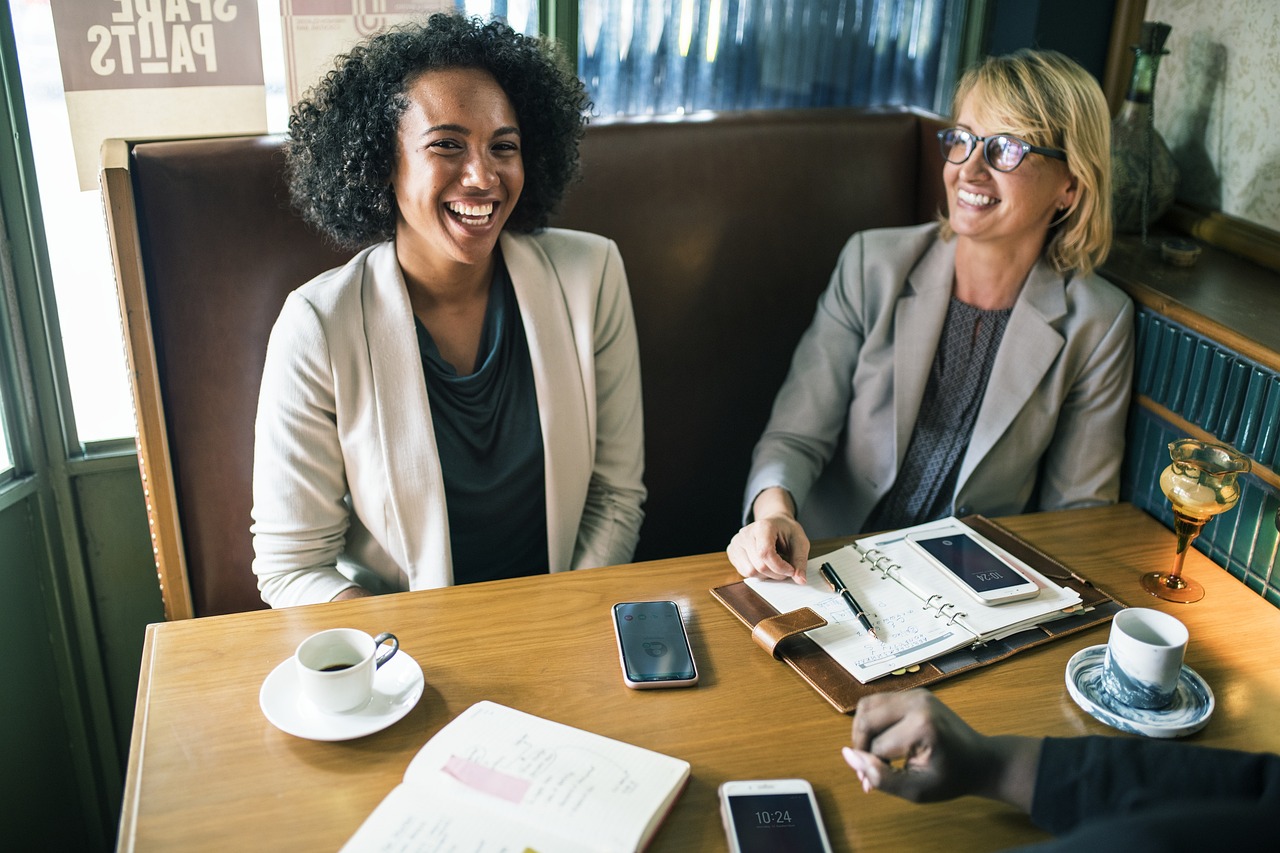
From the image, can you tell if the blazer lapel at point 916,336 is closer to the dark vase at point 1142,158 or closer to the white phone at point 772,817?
the dark vase at point 1142,158

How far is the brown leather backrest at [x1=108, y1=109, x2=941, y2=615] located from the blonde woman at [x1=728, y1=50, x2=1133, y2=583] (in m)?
0.26

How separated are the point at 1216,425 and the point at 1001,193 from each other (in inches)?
20.0

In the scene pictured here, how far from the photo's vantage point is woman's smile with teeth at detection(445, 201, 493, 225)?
1630mm

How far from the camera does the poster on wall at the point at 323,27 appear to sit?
6.53 feet

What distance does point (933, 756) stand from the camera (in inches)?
40.4

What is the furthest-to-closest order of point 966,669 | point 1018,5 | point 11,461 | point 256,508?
point 1018,5 → point 11,461 → point 256,508 → point 966,669

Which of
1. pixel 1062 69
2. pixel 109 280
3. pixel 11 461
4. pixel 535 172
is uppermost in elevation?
pixel 1062 69

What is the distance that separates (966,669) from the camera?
4.17ft

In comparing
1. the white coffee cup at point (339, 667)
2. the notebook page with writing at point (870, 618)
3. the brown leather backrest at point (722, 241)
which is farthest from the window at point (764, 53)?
the white coffee cup at point (339, 667)

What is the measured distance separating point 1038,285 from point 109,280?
5.64 feet

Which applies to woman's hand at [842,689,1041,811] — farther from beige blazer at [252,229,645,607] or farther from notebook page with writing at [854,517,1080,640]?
beige blazer at [252,229,645,607]

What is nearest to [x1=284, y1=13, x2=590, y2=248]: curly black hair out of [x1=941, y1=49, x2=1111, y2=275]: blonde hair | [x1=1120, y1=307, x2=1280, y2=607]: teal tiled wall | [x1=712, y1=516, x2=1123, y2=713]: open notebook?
[x1=941, y1=49, x2=1111, y2=275]: blonde hair

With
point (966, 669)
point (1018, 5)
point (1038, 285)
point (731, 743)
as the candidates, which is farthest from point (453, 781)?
point (1018, 5)

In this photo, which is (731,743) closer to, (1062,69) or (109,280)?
(1062,69)
